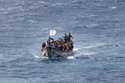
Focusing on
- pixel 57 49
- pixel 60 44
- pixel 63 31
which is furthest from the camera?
pixel 63 31

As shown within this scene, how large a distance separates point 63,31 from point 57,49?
63.8 feet

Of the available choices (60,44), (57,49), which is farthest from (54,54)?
(60,44)

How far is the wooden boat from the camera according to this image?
12143cm

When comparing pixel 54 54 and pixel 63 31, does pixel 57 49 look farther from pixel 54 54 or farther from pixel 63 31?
pixel 63 31

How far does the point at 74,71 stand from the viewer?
11569 centimetres

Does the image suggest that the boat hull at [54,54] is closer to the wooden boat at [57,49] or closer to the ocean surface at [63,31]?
the wooden boat at [57,49]

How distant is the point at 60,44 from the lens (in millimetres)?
122438

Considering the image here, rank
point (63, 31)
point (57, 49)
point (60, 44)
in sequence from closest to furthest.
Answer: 1. point (57, 49)
2. point (60, 44)
3. point (63, 31)

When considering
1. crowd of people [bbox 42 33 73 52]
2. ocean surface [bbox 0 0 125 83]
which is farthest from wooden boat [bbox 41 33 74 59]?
ocean surface [bbox 0 0 125 83]

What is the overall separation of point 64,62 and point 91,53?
17.8 ft

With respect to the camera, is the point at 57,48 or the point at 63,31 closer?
the point at 57,48

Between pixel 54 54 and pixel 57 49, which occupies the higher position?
pixel 57 49

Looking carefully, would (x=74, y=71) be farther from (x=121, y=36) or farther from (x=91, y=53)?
(x=121, y=36)

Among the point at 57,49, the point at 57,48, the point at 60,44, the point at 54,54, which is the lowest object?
the point at 54,54
